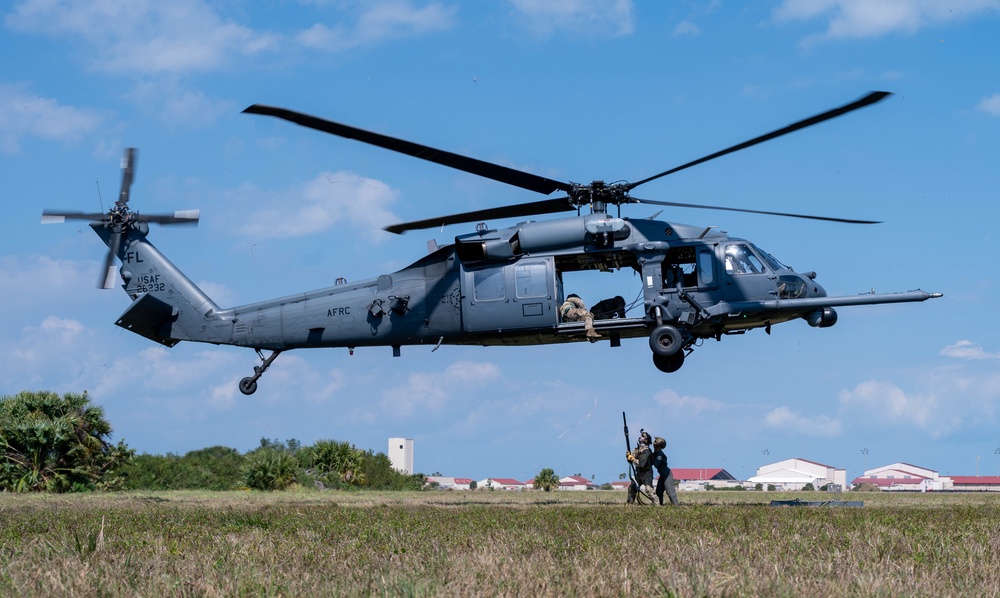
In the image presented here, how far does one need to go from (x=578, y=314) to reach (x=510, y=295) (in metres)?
1.34

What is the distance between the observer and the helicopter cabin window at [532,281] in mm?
19641

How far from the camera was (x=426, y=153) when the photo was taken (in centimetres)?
1742

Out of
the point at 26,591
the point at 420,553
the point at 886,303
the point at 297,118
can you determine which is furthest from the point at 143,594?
the point at 886,303

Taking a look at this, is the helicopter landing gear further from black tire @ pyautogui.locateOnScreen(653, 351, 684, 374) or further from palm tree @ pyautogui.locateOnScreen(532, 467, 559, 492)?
palm tree @ pyautogui.locateOnScreen(532, 467, 559, 492)

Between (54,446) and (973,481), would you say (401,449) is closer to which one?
(54,446)

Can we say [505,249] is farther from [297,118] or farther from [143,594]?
[143,594]

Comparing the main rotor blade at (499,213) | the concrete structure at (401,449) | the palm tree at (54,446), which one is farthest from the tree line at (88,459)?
the concrete structure at (401,449)

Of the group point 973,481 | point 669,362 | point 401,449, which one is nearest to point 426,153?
point 669,362

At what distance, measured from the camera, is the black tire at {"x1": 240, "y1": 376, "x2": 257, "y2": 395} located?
21.5 meters

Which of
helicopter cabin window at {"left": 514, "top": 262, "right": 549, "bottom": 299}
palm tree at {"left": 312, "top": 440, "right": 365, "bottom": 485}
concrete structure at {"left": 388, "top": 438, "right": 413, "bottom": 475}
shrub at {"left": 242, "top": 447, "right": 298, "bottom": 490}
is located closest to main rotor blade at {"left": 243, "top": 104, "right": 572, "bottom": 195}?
helicopter cabin window at {"left": 514, "top": 262, "right": 549, "bottom": 299}

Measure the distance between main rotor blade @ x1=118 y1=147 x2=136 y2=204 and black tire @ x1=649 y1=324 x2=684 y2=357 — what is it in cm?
1216

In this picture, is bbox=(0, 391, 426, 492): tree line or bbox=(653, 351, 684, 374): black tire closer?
bbox=(653, 351, 684, 374): black tire

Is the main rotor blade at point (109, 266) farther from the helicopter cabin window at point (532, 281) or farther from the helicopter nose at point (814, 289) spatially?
the helicopter nose at point (814, 289)

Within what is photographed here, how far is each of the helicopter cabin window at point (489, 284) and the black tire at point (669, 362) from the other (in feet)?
10.4
